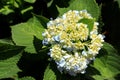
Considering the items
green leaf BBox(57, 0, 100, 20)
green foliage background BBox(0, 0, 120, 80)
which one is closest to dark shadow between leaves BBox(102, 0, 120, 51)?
green foliage background BBox(0, 0, 120, 80)

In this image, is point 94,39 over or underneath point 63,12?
underneath

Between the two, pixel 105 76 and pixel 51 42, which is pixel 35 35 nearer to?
pixel 51 42

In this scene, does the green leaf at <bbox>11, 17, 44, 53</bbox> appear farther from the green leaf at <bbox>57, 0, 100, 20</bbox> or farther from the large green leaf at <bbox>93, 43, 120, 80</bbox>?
the large green leaf at <bbox>93, 43, 120, 80</bbox>

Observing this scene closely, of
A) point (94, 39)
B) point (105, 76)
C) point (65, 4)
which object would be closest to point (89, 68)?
point (105, 76)

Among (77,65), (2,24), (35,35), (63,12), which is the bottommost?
(77,65)

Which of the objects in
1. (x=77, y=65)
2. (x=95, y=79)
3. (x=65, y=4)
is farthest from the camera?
(x=65, y=4)

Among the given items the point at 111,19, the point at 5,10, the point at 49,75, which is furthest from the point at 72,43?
the point at 111,19
